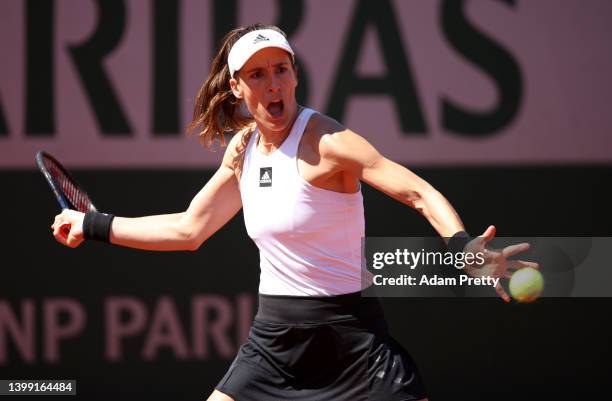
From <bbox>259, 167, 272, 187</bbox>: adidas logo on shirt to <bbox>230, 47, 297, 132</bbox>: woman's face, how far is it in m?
0.12

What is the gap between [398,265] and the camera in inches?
191

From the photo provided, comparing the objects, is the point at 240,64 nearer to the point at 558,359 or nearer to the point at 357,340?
the point at 357,340

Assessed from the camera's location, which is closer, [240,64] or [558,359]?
[240,64]

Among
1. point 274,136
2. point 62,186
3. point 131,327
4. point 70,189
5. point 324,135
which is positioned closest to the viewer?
point 324,135

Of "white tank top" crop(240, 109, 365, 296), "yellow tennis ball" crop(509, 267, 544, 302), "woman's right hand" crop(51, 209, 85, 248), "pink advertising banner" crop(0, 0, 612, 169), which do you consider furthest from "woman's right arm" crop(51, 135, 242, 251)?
"pink advertising banner" crop(0, 0, 612, 169)

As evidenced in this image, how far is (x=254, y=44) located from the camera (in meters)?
3.06

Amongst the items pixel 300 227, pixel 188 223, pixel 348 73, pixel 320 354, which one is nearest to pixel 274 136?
pixel 300 227

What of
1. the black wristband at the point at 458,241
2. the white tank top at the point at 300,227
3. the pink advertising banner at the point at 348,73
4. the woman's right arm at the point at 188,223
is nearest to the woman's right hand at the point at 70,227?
the woman's right arm at the point at 188,223

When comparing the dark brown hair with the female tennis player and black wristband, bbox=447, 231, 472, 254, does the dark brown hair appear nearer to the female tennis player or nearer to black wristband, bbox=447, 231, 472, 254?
the female tennis player

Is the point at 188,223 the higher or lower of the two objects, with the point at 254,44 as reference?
lower

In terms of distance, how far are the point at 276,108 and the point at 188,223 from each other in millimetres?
525

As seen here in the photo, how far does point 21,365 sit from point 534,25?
2910mm

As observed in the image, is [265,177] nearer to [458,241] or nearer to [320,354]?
[320,354]

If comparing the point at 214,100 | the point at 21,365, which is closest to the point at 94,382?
the point at 21,365
